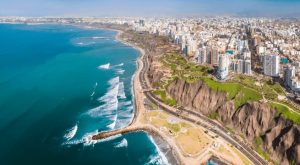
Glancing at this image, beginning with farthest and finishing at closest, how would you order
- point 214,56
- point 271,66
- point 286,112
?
point 214,56
point 271,66
point 286,112

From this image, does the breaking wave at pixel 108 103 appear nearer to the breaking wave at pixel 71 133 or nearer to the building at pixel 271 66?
the breaking wave at pixel 71 133

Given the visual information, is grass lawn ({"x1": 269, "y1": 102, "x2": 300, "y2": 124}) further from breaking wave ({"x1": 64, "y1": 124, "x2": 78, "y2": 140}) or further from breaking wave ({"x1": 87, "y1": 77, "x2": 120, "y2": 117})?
breaking wave ({"x1": 64, "y1": 124, "x2": 78, "y2": 140})

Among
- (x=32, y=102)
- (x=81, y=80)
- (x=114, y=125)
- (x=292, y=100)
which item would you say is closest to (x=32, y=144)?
(x=114, y=125)

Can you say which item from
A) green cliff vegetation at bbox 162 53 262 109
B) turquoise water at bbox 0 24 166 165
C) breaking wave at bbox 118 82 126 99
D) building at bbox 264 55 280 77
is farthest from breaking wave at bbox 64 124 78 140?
building at bbox 264 55 280 77

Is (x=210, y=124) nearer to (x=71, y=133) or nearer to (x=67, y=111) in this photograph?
(x=71, y=133)

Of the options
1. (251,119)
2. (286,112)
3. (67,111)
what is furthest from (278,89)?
(67,111)

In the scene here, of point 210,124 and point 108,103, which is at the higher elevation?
point 108,103

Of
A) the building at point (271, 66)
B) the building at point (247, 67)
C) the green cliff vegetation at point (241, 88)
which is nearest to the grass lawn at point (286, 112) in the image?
the green cliff vegetation at point (241, 88)
